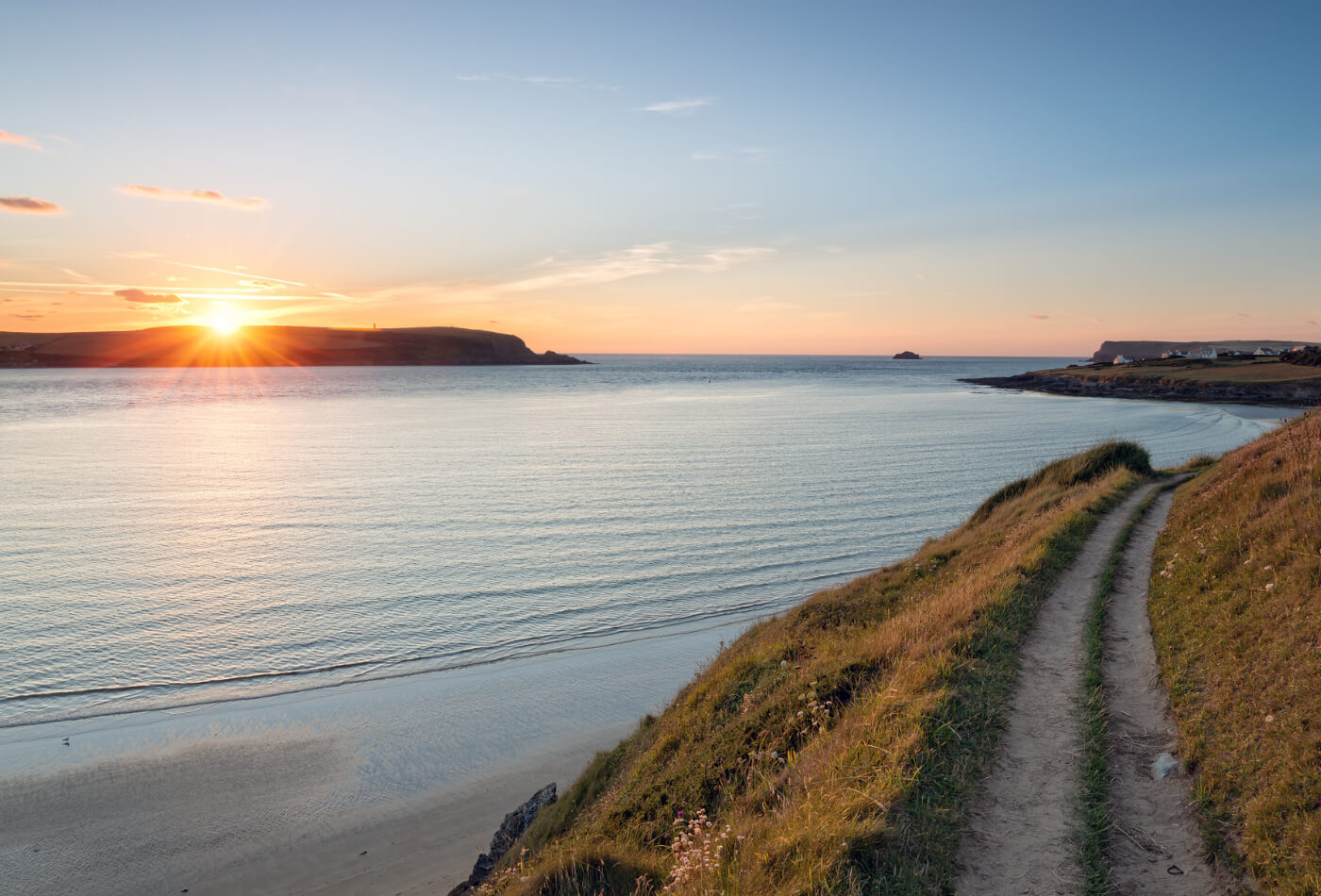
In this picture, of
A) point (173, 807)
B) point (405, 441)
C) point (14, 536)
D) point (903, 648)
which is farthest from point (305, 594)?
point (405, 441)

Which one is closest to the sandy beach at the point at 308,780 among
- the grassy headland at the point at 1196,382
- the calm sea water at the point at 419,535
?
the calm sea water at the point at 419,535

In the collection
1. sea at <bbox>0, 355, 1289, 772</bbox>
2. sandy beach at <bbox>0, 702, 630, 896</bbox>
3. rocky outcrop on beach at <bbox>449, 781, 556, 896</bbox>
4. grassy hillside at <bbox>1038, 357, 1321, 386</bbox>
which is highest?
grassy hillside at <bbox>1038, 357, 1321, 386</bbox>

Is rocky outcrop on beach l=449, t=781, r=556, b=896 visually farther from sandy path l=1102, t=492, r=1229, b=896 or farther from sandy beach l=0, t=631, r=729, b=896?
sandy path l=1102, t=492, r=1229, b=896

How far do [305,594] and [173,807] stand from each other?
1016 centimetres

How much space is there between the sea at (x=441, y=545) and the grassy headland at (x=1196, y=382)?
105 ft

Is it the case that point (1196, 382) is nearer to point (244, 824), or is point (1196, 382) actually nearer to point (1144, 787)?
point (1144, 787)

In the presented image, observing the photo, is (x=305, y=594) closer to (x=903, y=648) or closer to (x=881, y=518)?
(x=903, y=648)

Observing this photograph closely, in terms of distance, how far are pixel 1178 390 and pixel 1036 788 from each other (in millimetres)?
116671

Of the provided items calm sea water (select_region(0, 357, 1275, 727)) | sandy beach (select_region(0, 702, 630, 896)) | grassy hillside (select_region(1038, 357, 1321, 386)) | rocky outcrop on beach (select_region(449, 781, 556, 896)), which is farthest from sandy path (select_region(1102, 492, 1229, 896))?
grassy hillside (select_region(1038, 357, 1321, 386))

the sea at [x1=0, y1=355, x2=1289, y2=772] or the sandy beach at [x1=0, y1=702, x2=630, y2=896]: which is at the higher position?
the sea at [x1=0, y1=355, x2=1289, y2=772]

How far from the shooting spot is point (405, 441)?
5709 centimetres

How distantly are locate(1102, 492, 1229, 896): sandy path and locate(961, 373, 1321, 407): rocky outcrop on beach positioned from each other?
91954mm

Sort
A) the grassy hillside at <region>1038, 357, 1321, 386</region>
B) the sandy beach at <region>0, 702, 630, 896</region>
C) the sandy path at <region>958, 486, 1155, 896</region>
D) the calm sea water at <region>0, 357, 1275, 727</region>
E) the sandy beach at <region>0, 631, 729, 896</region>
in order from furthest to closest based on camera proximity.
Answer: the grassy hillside at <region>1038, 357, 1321, 386</region> → the calm sea water at <region>0, 357, 1275, 727</region> → the sandy beach at <region>0, 631, 729, 896</region> → the sandy beach at <region>0, 702, 630, 896</region> → the sandy path at <region>958, 486, 1155, 896</region>

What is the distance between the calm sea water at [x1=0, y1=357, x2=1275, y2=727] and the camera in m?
17.7
